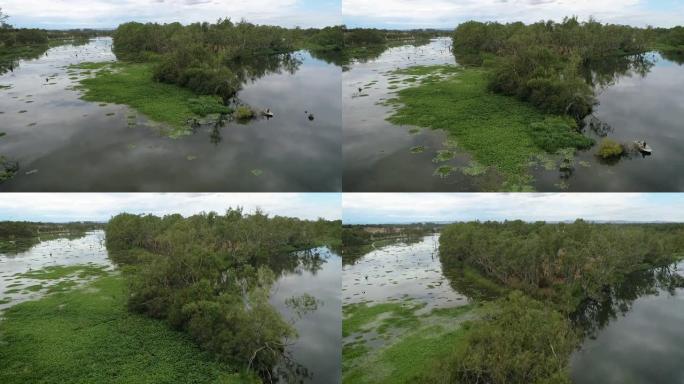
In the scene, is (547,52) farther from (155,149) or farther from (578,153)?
(155,149)

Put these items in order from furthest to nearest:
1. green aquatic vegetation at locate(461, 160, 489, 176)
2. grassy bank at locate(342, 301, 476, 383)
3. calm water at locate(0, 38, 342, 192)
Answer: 1. calm water at locate(0, 38, 342, 192)
2. green aquatic vegetation at locate(461, 160, 489, 176)
3. grassy bank at locate(342, 301, 476, 383)

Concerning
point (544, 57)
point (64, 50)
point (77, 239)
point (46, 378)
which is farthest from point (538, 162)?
point (64, 50)

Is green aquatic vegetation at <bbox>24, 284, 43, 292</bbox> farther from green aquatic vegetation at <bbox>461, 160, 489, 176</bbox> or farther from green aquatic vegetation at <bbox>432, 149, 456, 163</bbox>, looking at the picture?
green aquatic vegetation at <bbox>461, 160, 489, 176</bbox>

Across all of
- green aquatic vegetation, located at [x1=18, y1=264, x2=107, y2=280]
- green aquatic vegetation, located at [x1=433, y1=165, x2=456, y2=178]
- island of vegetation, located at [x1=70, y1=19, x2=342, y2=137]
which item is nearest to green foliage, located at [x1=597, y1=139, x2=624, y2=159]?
green aquatic vegetation, located at [x1=433, y1=165, x2=456, y2=178]

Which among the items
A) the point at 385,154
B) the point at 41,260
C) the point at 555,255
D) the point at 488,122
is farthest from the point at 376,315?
the point at 41,260

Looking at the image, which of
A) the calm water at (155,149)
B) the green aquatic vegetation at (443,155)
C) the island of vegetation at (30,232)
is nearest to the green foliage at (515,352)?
the green aquatic vegetation at (443,155)
